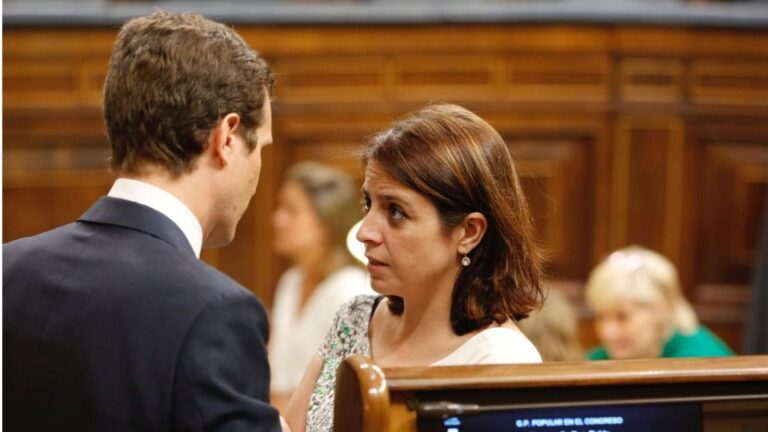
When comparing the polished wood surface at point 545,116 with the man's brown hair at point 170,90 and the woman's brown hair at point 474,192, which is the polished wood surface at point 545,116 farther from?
the man's brown hair at point 170,90

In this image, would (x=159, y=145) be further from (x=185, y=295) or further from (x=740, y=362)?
(x=740, y=362)

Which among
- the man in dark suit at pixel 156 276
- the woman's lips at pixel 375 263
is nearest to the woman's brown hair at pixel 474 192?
the woman's lips at pixel 375 263

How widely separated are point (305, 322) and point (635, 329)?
1186 millimetres

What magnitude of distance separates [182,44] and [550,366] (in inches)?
25.7

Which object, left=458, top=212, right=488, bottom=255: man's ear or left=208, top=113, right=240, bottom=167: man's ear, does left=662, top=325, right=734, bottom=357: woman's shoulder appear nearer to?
left=458, top=212, right=488, bottom=255: man's ear

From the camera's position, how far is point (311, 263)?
417 cm

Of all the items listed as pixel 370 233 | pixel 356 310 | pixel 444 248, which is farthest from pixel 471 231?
pixel 356 310

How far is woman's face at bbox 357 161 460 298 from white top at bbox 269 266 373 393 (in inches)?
84.8

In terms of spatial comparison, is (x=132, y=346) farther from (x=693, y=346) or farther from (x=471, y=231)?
(x=693, y=346)

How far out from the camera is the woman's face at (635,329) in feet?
12.2

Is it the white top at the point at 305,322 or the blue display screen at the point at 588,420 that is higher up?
the blue display screen at the point at 588,420

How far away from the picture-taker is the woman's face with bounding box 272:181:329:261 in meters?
4.17

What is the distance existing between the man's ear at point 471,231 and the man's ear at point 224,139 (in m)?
0.42

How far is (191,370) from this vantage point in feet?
4.50
